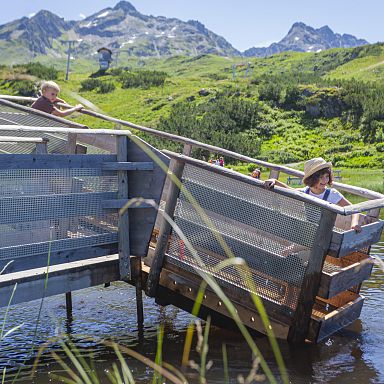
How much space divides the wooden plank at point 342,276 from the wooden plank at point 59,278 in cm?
252

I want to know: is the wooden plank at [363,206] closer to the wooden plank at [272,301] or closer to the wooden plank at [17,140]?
the wooden plank at [272,301]

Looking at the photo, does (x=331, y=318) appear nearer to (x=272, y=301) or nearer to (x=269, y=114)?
(x=272, y=301)

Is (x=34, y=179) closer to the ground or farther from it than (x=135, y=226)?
farther from it

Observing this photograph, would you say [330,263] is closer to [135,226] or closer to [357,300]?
[357,300]

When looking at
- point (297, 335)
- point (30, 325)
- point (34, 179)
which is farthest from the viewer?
point (30, 325)

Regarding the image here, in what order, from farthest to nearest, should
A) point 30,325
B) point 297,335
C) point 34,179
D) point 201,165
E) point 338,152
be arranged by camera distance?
point 338,152 < point 30,325 < point 201,165 < point 297,335 < point 34,179

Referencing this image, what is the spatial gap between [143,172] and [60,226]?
48.8 inches

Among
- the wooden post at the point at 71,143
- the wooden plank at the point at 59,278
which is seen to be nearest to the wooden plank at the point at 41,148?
the wooden plank at the point at 59,278

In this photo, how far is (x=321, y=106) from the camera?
55.7 meters

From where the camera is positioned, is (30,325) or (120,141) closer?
(120,141)

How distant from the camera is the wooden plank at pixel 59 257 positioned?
615cm

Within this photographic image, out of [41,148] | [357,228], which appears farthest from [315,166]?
[41,148]

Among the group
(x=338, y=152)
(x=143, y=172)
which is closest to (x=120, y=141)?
(x=143, y=172)

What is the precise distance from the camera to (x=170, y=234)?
791cm
